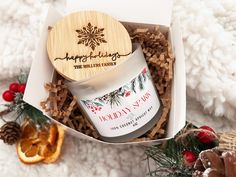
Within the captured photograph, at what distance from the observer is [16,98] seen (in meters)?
0.73

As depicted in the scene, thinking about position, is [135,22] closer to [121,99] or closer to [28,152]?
[121,99]

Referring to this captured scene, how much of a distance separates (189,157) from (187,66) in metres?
0.15

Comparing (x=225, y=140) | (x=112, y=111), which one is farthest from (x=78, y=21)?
(x=225, y=140)

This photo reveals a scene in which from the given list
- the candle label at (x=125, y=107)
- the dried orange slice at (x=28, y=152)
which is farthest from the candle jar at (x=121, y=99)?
the dried orange slice at (x=28, y=152)

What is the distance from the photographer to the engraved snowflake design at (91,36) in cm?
68

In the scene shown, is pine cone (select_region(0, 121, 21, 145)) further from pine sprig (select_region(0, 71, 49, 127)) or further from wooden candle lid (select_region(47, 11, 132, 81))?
wooden candle lid (select_region(47, 11, 132, 81))

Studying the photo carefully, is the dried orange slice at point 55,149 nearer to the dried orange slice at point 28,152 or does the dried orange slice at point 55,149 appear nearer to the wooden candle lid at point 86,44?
the dried orange slice at point 28,152

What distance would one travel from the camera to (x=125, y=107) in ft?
2.14

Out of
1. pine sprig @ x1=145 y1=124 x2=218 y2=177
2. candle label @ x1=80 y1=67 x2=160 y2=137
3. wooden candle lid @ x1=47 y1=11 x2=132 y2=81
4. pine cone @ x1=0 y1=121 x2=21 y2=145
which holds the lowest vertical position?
pine cone @ x1=0 y1=121 x2=21 y2=145

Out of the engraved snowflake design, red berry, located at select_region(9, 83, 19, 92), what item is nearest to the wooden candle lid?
the engraved snowflake design

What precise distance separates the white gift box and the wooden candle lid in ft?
0.08

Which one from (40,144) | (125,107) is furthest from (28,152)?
(125,107)

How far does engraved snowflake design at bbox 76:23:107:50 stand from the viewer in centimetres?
68

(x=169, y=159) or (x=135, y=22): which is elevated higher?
(x=135, y=22)
